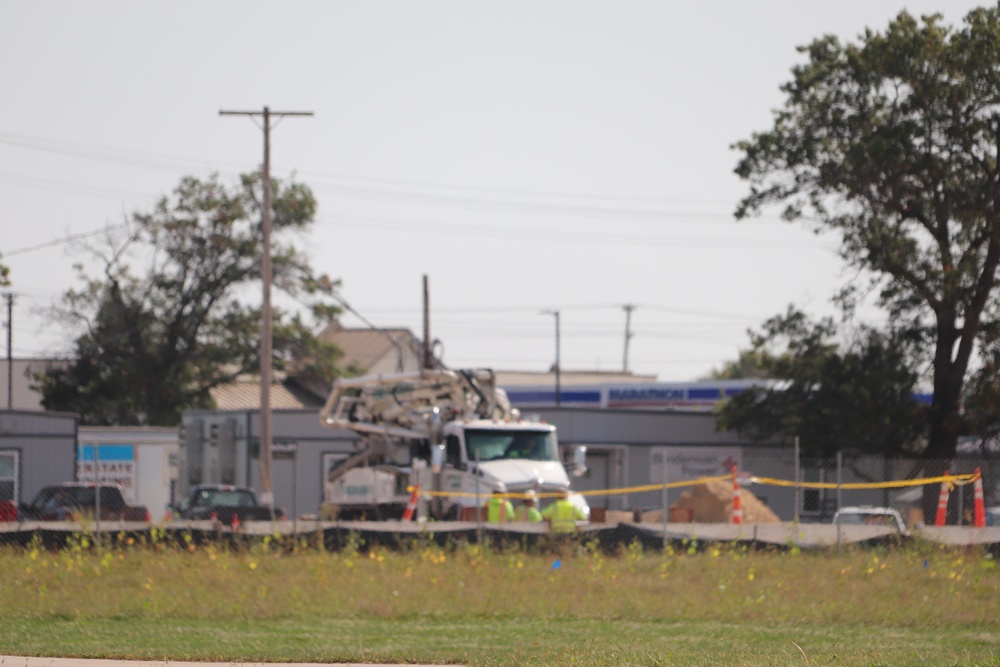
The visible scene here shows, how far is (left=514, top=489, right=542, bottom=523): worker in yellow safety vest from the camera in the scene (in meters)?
25.2

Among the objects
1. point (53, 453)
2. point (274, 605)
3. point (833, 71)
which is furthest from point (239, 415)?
point (274, 605)

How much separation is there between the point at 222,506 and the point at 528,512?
1177 centimetres

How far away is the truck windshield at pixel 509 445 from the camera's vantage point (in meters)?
27.6

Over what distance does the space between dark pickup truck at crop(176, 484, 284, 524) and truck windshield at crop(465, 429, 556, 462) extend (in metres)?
6.51

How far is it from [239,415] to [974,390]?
22.0 metres

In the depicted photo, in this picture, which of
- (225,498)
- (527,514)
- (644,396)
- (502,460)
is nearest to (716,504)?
(502,460)

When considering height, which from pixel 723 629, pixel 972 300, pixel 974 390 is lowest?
pixel 723 629

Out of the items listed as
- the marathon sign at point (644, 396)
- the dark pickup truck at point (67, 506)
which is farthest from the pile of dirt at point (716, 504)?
the marathon sign at point (644, 396)

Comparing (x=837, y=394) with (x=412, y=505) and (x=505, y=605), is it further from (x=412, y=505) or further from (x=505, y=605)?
(x=505, y=605)

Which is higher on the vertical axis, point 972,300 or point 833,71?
point 833,71

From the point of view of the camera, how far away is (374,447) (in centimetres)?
3159

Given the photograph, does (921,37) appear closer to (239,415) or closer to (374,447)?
(374,447)

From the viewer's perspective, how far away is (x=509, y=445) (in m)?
27.9

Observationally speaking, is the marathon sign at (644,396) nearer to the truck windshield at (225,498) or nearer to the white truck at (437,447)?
the truck windshield at (225,498)
